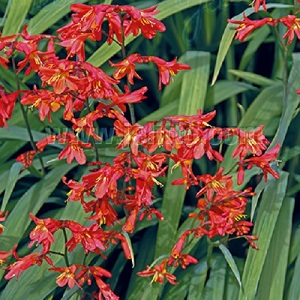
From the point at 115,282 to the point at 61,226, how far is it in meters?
0.32

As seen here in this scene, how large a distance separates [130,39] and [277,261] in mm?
573

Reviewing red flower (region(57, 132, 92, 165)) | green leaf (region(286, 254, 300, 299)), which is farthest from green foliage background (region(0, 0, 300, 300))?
red flower (region(57, 132, 92, 165))

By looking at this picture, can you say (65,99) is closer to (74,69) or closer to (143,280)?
(74,69)

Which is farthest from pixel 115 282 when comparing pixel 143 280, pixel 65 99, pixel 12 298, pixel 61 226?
pixel 65 99

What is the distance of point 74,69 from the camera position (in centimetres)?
118

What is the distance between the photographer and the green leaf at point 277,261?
1366 mm

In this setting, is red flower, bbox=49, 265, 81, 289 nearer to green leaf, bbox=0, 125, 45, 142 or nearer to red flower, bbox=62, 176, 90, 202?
red flower, bbox=62, 176, 90, 202

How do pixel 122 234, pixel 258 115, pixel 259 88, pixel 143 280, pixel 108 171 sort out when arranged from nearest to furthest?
pixel 108 171 < pixel 122 234 < pixel 143 280 < pixel 258 115 < pixel 259 88

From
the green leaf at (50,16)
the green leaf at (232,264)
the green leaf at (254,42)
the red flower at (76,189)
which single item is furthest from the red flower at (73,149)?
the green leaf at (254,42)

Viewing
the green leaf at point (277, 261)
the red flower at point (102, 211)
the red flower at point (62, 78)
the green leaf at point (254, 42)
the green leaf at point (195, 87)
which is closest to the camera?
the red flower at point (62, 78)

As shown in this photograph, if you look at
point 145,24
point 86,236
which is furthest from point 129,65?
point 86,236

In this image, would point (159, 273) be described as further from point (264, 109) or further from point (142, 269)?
point (264, 109)

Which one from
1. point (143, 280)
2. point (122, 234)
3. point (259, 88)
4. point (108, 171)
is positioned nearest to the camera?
point (108, 171)

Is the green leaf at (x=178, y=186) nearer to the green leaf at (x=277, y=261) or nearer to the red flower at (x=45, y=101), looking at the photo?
the green leaf at (x=277, y=261)
